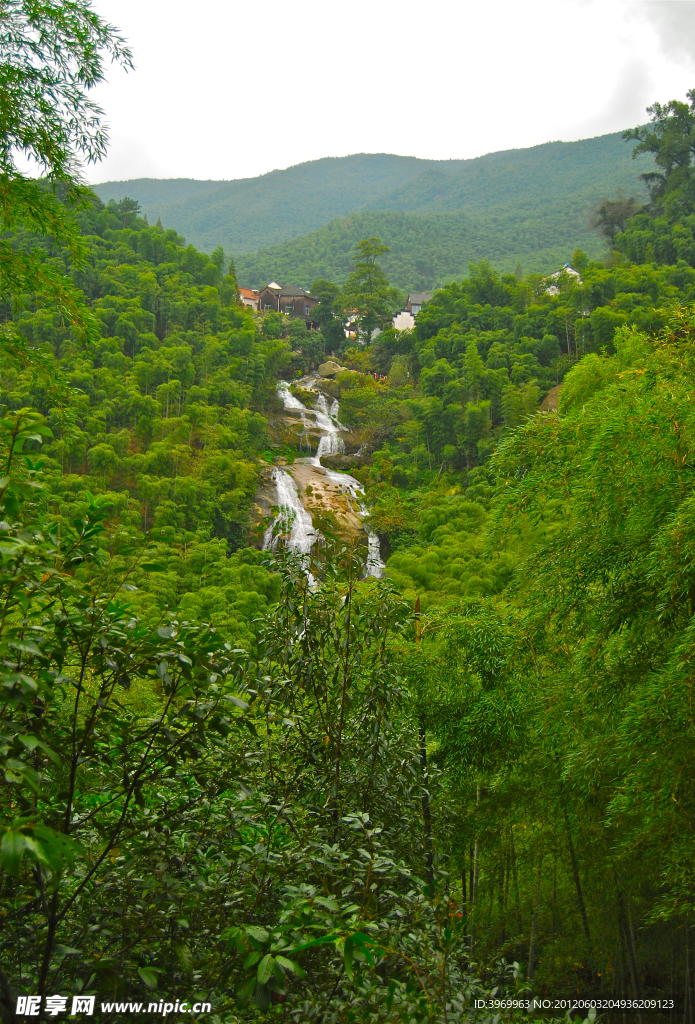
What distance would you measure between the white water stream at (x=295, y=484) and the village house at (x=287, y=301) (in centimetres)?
1462

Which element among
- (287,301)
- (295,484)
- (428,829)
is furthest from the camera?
(287,301)

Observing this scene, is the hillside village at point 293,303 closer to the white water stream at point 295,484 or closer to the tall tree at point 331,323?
the tall tree at point 331,323

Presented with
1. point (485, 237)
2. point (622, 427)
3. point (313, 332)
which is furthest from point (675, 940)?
point (485, 237)

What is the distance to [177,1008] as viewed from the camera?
137 cm

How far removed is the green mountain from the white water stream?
89.8 ft

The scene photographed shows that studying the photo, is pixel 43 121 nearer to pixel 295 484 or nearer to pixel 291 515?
pixel 291 515

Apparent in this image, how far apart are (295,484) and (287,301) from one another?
1000 inches

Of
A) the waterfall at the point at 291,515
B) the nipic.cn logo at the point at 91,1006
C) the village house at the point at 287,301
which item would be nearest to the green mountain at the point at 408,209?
the village house at the point at 287,301

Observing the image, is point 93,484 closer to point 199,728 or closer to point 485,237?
point 199,728

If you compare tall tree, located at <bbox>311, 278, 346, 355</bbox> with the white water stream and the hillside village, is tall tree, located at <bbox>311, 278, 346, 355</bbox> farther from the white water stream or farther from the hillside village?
the white water stream

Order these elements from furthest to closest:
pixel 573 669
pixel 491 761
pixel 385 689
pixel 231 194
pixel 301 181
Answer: pixel 301 181 < pixel 231 194 < pixel 491 761 < pixel 573 669 < pixel 385 689

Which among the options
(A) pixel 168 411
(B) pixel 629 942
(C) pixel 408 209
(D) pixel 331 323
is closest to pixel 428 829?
A: (B) pixel 629 942

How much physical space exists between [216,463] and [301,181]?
4275 inches

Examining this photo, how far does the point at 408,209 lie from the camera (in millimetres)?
96875
